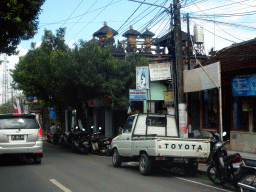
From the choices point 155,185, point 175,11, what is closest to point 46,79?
point 175,11

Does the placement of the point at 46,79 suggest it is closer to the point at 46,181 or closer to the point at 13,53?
the point at 13,53

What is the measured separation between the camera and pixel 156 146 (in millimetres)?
10398

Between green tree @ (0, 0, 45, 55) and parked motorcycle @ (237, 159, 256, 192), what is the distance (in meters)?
7.35

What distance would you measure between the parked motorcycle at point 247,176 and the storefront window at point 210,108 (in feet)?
33.0

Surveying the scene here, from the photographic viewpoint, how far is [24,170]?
1177 centimetres

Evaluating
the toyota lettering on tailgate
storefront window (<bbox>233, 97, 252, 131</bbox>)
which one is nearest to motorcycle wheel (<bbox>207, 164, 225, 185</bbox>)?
the toyota lettering on tailgate

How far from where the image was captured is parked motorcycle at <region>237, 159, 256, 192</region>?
300 inches

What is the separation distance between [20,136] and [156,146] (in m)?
5.33

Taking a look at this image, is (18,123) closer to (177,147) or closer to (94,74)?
(177,147)

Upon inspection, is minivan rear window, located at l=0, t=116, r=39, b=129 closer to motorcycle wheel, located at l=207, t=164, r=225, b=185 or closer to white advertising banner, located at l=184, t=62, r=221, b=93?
motorcycle wheel, located at l=207, t=164, r=225, b=185

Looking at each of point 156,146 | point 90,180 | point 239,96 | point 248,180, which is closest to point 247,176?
point 248,180

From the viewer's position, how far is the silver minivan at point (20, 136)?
1263 centimetres

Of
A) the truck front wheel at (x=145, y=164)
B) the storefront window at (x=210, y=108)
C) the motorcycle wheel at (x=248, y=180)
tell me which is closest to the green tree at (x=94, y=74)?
the storefront window at (x=210, y=108)

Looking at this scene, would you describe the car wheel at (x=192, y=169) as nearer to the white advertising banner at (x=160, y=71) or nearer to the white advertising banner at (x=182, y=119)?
the white advertising banner at (x=182, y=119)
